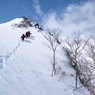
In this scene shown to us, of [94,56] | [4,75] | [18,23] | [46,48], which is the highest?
[18,23]

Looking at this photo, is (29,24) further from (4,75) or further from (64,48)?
(4,75)

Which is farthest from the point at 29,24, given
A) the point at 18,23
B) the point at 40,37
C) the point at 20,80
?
the point at 20,80

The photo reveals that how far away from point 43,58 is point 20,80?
13798 millimetres

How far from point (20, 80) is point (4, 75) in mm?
1670

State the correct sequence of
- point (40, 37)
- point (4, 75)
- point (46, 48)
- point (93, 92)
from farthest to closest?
point (40, 37) → point (46, 48) → point (93, 92) → point (4, 75)

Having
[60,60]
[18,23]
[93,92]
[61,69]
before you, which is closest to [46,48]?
[60,60]

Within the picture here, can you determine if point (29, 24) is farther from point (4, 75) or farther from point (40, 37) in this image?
point (4, 75)

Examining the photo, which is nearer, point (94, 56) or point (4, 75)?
point (4, 75)

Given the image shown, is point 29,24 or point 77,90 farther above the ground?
point 29,24

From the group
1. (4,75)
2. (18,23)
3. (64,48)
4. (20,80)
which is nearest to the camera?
(4,75)

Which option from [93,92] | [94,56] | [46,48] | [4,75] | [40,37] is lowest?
[93,92]

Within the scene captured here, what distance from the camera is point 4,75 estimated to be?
15258mm

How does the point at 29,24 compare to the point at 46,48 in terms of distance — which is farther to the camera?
the point at 29,24

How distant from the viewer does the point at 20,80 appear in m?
16.3
